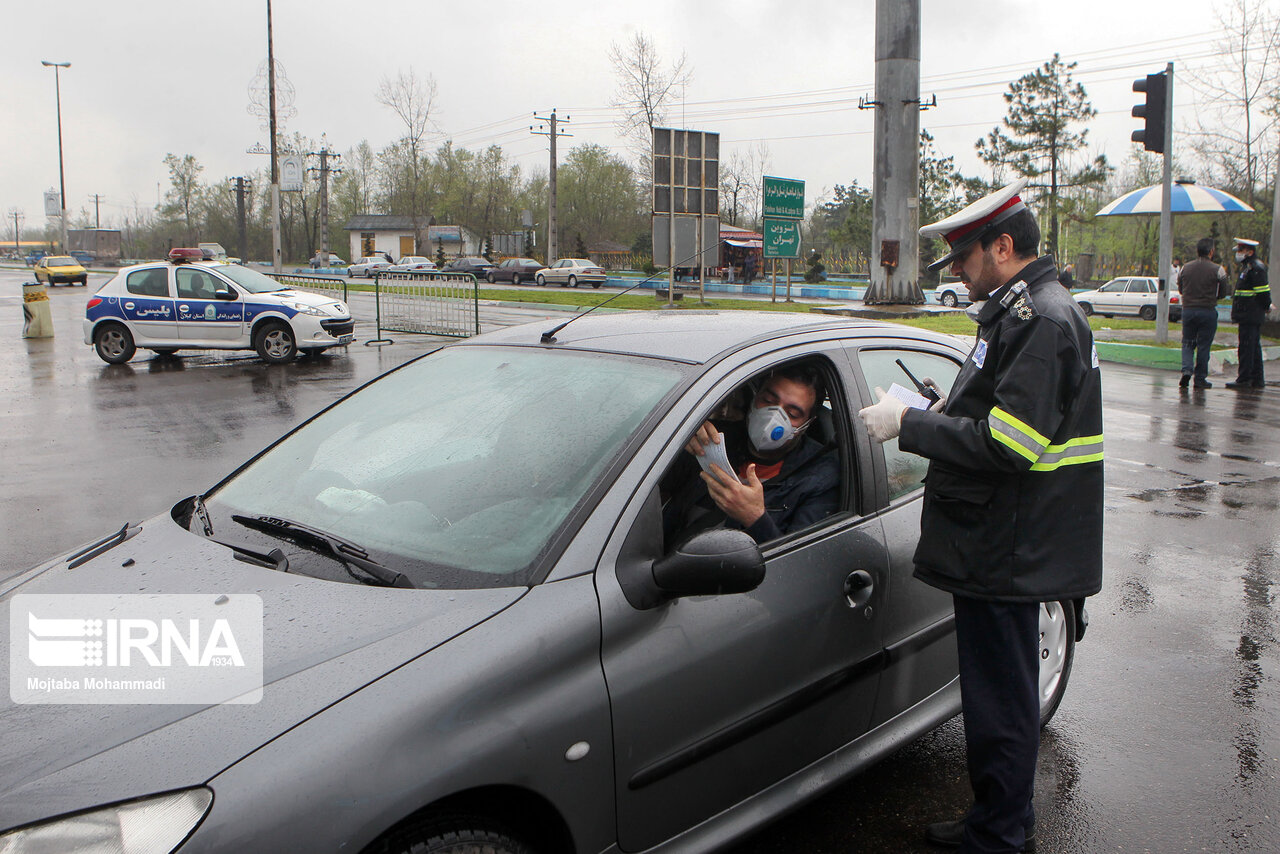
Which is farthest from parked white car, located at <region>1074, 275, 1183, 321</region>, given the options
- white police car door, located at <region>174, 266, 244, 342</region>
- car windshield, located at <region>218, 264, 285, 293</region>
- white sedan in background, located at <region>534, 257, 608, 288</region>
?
white police car door, located at <region>174, 266, 244, 342</region>

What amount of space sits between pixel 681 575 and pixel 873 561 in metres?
0.88

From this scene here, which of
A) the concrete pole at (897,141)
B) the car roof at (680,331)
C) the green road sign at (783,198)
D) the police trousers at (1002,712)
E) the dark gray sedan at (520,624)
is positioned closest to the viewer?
the dark gray sedan at (520,624)

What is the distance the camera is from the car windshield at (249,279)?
1548 centimetres

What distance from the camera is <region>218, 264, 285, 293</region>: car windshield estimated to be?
1548 centimetres

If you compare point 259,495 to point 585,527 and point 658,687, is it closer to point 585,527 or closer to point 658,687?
point 585,527

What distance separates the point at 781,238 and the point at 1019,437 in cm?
2716

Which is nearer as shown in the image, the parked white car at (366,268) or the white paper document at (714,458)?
the white paper document at (714,458)

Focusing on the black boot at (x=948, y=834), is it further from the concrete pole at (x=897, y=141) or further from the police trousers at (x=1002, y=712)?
the concrete pole at (x=897, y=141)

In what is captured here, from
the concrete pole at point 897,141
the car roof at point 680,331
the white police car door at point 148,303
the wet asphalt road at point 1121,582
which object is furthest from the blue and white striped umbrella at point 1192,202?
the car roof at point 680,331

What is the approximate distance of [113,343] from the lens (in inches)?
604

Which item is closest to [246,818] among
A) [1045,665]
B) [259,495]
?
[259,495]

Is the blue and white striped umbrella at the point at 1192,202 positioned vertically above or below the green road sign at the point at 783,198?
below

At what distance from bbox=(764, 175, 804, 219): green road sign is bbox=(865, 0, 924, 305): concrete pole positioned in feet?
16.0

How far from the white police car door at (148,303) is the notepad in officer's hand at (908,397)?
1479 centimetres
